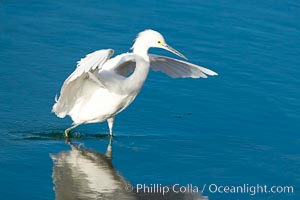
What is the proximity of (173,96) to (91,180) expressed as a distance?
2989mm

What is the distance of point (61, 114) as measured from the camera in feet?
33.2

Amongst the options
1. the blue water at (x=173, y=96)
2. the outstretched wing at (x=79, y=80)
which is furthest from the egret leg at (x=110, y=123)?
the outstretched wing at (x=79, y=80)

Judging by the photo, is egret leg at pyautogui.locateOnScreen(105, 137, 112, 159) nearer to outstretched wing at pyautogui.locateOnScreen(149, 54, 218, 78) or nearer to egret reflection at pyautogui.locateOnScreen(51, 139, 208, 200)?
egret reflection at pyautogui.locateOnScreen(51, 139, 208, 200)

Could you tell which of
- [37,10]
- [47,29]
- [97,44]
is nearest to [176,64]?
[97,44]

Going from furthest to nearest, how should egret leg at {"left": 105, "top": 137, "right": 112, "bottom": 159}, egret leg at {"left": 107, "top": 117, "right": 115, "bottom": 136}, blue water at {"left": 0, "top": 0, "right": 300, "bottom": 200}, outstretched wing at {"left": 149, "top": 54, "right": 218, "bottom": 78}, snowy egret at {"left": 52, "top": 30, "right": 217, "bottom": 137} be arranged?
outstretched wing at {"left": 149, "top": 54, "right": 218, "bottom": 78}
egret leg at {"left": 107, "top": 117, "right": 115, "bottom": 136}
snowy egret at {"left": 52, "top": 30, "right": 217, "bottom": 137}
egret leg at {"left": 105, "top": 137, "right": 112, "bottom": 159}
blue water at {"left": 0, "top": 0, "right": 300, "bottom": 200}

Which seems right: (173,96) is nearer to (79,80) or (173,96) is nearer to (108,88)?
(108,88)

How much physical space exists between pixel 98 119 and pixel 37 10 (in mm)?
4652

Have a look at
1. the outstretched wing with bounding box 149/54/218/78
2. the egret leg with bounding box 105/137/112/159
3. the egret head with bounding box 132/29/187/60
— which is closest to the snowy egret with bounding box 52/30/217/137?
the egret head with bounding box 132/29/187/60

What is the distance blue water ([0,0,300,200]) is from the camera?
359 inches

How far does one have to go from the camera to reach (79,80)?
9.59 metres

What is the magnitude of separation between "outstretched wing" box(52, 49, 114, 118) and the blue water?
37 centimetres

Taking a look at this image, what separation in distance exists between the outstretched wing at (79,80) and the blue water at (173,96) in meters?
0.37

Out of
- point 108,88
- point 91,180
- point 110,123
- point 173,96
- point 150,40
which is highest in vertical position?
point 150,40

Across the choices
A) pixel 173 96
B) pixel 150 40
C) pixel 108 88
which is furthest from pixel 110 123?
pixel 173 96
